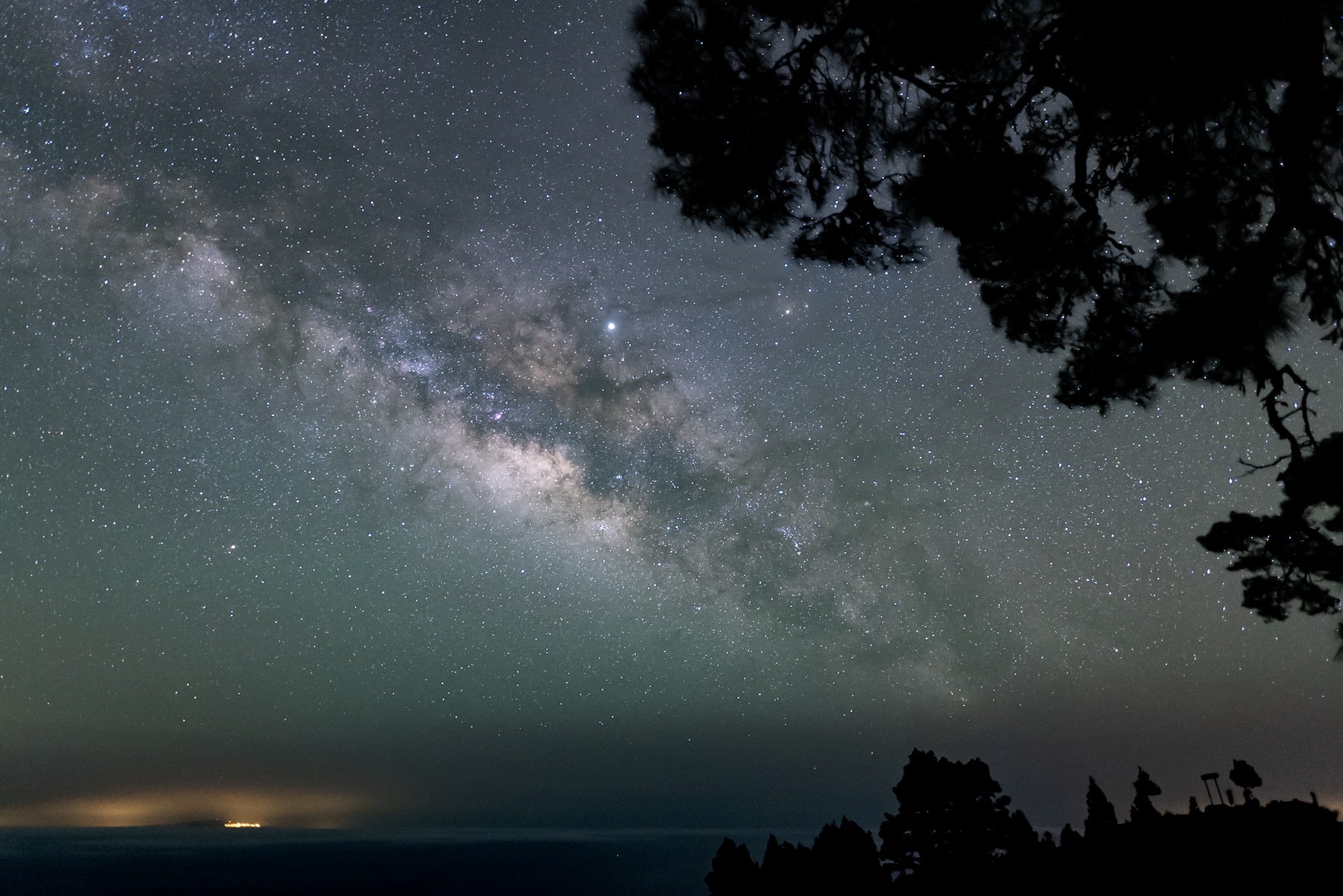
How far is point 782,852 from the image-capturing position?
2305 centimetres

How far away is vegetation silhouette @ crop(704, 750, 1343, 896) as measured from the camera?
12000mm

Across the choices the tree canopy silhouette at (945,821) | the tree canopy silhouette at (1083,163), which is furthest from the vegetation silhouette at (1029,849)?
the tree canopy silhouette at (1083,163)

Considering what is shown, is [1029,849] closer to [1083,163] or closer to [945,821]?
[945,821]

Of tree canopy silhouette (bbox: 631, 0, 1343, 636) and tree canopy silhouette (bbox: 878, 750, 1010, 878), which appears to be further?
tree canopy silhouette (bbox: 878, 750, 1010, 878)

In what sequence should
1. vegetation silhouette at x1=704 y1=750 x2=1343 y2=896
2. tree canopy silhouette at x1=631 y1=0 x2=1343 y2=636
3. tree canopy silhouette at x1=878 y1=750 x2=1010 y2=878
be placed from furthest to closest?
tree canopy silhouette at x1=878 y1=750 x2=1010 y2=878 → vegetation silhouette at x1=704 y1=750 x2=1343 y2=896 → tree canopy silhouette at x1=631 y1=0 x2=1343 y2=636

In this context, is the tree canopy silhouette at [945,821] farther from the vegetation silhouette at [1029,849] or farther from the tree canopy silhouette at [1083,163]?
the tree canopy silhouette at [1083,163]

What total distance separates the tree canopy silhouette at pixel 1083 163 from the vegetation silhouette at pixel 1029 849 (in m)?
8.63

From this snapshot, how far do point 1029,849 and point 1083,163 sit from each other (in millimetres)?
16998

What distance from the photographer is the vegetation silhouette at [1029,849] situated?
1200 centimetres

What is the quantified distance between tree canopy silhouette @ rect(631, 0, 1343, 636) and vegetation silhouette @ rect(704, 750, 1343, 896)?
8628 mm

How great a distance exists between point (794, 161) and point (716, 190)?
0.98 meters

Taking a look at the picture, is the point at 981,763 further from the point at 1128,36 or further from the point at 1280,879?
the point at 1128,36

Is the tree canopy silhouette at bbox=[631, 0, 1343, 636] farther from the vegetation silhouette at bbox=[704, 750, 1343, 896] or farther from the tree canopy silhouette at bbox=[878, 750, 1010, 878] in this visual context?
the tree canopy silhouette at bbox=[878, 750, 1010, 878]

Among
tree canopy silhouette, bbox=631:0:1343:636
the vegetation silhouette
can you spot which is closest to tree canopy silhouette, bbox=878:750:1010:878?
the vegetation silhouette
